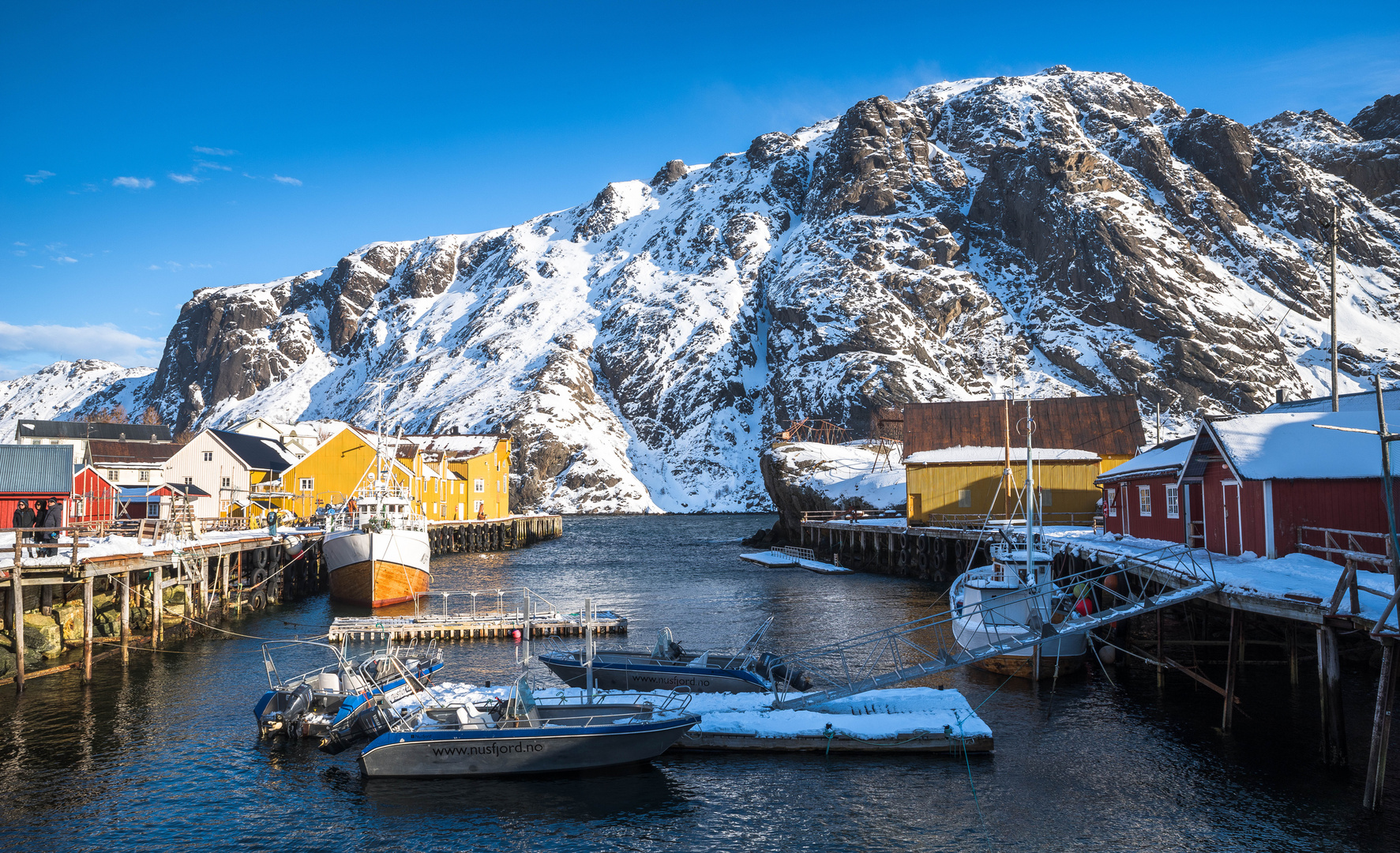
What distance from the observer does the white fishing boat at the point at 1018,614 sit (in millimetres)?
24953

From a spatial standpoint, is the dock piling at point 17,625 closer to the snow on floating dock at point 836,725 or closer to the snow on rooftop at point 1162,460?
the snow on floating dock at point 836,725

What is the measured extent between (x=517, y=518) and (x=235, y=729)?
264ft

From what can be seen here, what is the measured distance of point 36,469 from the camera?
38531mm

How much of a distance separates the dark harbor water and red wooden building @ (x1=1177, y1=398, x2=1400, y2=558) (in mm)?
4139

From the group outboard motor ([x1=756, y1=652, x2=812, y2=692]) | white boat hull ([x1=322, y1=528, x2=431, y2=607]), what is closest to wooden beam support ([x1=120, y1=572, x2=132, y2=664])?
white boat hull ([x1=322, y1=528, x2=431, y2=607])

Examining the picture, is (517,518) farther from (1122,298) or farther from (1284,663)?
(1122,298)

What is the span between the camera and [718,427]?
7653 inches

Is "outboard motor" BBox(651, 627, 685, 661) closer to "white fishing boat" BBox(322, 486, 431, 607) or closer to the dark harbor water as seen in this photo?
the dark harbor water

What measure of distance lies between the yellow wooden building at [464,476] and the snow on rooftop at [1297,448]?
70.0 metres

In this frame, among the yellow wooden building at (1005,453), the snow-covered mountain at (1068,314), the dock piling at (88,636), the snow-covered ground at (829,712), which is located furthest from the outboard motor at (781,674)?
Answer: the snow-covered mountain at (1068,314)

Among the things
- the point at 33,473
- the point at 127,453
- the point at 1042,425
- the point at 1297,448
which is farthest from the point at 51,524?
the point at 127,453

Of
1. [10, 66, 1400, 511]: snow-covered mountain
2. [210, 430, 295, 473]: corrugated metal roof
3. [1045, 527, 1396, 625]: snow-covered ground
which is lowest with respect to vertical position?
[1045, 527, 1396, 625]: snow-covered ground

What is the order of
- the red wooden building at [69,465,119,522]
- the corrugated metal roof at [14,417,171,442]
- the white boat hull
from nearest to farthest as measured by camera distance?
1. the white boat hull
2. the red wooden building at [69,465,119,522]
3. the corrugated metal roof at [14,417,171,442]

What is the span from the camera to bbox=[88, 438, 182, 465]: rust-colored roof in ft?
299
